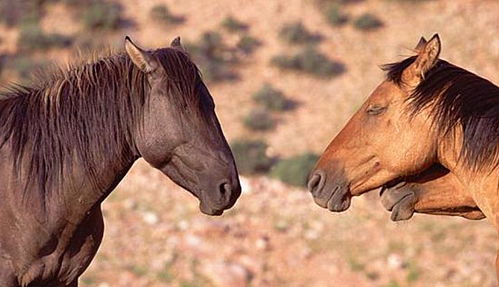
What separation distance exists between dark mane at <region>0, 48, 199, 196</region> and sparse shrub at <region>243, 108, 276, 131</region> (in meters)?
14.7

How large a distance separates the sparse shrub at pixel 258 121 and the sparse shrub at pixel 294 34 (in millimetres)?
3896

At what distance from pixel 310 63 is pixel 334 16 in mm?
2412

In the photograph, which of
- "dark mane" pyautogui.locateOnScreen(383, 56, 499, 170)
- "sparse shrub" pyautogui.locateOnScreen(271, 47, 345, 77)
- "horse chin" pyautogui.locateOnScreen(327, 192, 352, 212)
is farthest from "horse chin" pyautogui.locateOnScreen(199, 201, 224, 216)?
"sparse shrub" pyautogui.locateOnScreen(271, 47, 345, 77)

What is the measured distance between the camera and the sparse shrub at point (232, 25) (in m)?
23.3

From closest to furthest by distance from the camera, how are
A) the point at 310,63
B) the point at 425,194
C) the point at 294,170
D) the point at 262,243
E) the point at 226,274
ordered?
the point at 425,194 < the point at 226,274 < the point at 262,243 < the point at 294,170 < the point at 310,63

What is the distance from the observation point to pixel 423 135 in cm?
470

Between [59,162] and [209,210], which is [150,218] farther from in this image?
[209,210]

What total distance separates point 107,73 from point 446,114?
1717 millimetres

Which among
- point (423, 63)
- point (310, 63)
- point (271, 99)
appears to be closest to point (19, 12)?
A: point (271, 99)

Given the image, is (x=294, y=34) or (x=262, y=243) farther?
(x=294, y=34)

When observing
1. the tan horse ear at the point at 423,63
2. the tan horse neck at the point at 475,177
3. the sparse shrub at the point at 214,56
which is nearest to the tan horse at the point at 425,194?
the tan horse neck at the point at 475,177

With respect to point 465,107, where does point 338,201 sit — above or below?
below

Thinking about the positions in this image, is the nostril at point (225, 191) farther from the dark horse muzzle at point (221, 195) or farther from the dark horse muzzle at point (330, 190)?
the dark horse muzzle at point (330, 190)

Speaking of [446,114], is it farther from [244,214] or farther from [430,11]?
[430,11]
